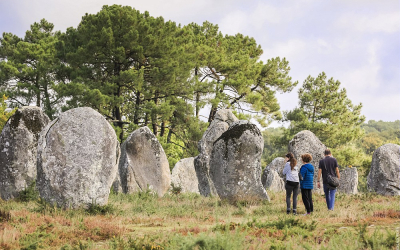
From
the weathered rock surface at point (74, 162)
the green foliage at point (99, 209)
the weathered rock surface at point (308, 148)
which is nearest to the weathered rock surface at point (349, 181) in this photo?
the weathered rock surface at point (308, 148)

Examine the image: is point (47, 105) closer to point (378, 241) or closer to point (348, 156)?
point (348, 156)

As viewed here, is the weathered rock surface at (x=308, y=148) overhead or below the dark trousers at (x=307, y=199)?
overhead

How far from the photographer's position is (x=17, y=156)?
12469mm

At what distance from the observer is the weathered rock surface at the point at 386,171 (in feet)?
55.4

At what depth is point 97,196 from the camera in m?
9.81

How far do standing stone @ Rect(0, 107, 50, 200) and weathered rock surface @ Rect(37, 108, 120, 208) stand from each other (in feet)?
10.8

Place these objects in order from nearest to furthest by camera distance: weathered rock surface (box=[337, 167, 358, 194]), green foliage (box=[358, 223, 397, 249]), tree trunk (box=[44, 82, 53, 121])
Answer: green foliage (box=[358, 223, 397, 249])
weathered rock surface (box=[337, 167, 358, 194])
tree trunk (box=[44, 82, 53, 121])

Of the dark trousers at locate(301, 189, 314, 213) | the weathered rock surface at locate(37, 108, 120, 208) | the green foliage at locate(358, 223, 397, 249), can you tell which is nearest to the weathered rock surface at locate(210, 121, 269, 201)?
the dark trousers at locate(301, 189, 314, 213)

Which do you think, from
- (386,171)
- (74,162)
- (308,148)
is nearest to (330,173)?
(308,148)

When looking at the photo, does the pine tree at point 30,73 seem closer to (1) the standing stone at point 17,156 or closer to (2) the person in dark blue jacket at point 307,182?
(1) the standing stone at point 17,156

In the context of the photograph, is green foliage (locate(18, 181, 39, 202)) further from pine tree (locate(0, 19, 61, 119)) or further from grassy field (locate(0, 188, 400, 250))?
pine tree (locate(0, 19, 61, 119))

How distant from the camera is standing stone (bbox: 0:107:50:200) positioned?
40.7 ft

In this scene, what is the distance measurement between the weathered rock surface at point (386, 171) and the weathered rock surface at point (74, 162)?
13.1 metres

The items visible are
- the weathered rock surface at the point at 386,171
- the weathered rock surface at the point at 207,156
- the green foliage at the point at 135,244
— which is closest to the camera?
the green foliage at the point at 135,244
